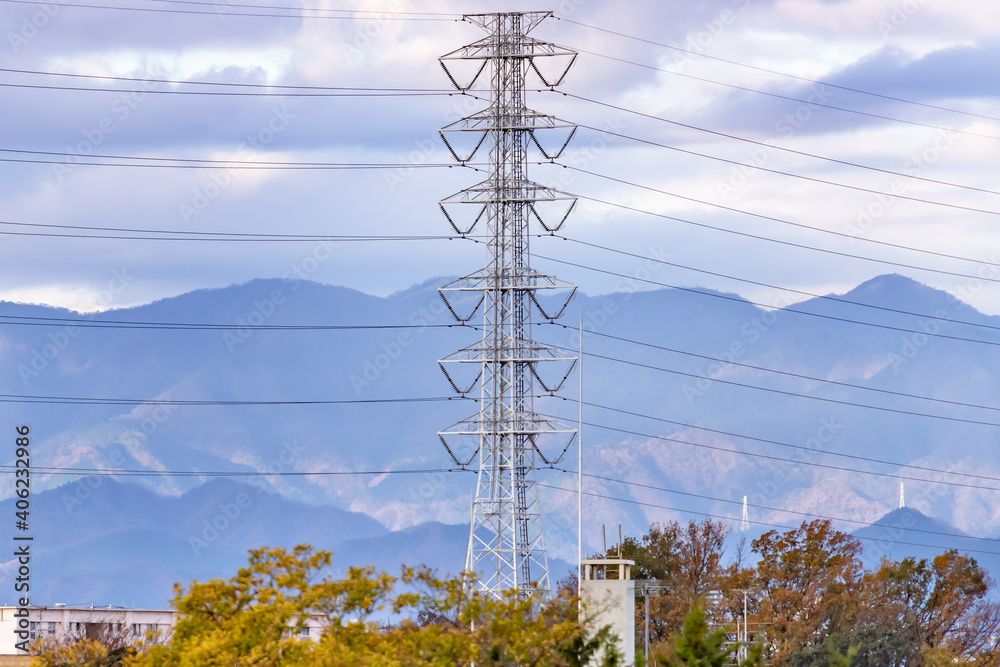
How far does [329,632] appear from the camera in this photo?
40562 mm

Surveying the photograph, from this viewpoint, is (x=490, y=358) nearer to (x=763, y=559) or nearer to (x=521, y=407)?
(x=521, y=407)

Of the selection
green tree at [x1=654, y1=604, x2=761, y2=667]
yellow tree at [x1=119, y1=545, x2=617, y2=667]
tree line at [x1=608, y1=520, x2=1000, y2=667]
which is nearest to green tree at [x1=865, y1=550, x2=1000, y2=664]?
tree line at [x1=608, y1=520, x2=1000, y2=667]

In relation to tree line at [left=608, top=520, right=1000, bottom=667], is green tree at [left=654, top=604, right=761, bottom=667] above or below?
below

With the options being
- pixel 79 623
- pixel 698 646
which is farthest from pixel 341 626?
pixel 79 623

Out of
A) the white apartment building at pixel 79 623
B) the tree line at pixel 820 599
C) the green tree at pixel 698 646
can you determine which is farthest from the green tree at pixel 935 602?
Answer: the green tree at pixel 698 646

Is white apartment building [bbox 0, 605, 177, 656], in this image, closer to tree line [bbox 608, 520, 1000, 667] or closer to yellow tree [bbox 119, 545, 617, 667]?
tree line [bbox 608, 520, 1000, 667]

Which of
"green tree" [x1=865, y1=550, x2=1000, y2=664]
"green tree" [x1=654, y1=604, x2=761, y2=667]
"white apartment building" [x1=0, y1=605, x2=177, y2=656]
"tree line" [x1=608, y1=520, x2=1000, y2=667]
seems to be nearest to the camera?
"green tree" [x1=654, y1=604, x2=761, y2=667]

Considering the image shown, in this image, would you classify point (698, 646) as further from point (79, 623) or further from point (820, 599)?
point (79, 623)

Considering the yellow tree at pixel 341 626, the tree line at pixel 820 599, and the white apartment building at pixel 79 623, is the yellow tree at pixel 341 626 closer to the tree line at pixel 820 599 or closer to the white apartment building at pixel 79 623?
the tree line at pixel 820 599

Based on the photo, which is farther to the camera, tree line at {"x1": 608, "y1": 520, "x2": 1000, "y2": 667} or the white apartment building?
the white apartment building

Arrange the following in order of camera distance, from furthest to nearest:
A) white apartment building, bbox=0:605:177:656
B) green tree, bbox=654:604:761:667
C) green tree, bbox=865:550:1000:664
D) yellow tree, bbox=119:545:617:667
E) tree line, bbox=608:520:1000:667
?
green tree, bbox=865:550:1000:664
white apartment building, bbox=0:605:177:656
tree line, bbox=608:520:1000:667
yellow tree, bbox=119:545:617:667
green tree, bbox=654:604:761:667

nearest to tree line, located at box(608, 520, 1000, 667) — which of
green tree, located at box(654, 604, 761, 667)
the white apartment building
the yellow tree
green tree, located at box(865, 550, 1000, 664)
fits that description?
green tree, located at box(865, 550, 1000, 664)

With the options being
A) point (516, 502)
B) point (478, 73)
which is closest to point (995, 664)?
point (516, 502)

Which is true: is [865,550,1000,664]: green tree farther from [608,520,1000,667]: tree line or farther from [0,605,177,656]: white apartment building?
[0,605,177,656]: white apartment building
